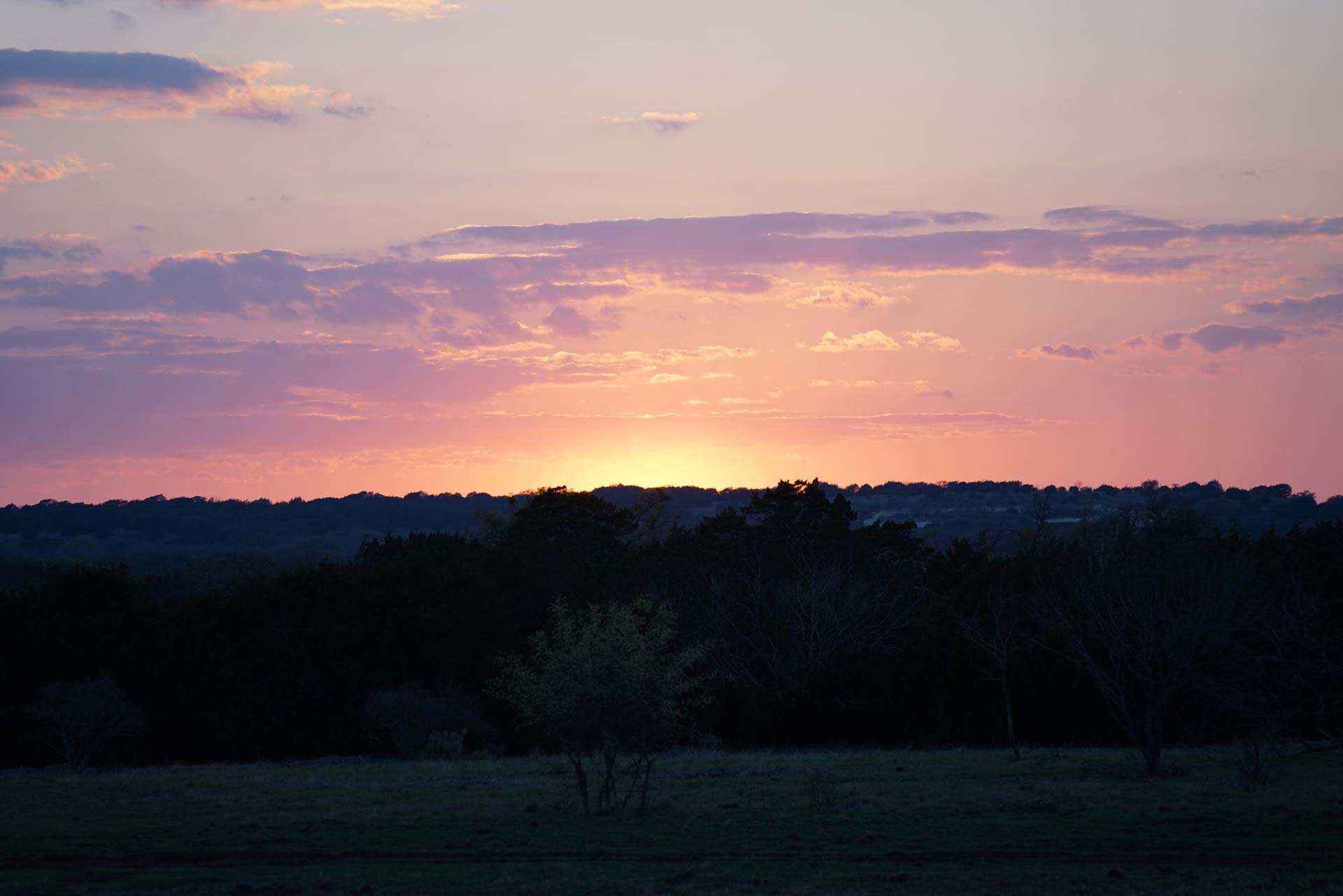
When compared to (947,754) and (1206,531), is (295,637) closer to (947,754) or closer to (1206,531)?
(947,754)

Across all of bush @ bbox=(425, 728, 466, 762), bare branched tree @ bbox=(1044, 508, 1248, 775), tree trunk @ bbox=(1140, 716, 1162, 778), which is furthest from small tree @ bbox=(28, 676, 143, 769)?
tree trunk @ bbox=(1140, 716, 1162, 778)

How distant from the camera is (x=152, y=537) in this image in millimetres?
158125

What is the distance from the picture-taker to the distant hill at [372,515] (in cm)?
13588

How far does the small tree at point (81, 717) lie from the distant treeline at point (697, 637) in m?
0.16

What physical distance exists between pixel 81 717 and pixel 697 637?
20.5 meters

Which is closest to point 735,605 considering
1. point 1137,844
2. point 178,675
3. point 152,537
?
point 178,675

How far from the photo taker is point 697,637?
Result: 47.7 metres

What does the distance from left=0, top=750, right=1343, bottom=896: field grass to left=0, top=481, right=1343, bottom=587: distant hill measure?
311ft

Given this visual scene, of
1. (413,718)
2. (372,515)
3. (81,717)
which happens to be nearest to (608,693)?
(413,718)

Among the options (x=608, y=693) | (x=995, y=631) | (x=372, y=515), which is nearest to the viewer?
(x=608, y=693)

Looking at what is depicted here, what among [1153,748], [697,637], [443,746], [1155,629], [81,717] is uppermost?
[1155,629]

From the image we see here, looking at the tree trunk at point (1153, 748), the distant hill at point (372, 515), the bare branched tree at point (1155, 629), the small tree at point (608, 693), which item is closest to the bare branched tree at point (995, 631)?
the bare branched tree at point (1155, 629)

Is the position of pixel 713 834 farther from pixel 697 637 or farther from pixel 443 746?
pixel 697 637

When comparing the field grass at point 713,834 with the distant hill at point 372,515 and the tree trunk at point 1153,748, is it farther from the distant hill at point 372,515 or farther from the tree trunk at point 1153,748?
the distant hill at point 372,515
